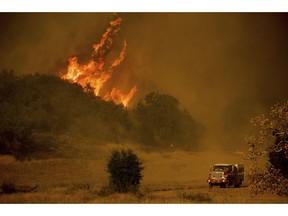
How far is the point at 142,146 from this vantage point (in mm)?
12203

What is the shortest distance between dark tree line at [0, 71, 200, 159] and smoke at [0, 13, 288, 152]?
1.02 ft

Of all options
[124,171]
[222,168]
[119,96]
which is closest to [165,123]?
[119,96]

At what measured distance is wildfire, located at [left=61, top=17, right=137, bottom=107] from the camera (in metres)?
12.2

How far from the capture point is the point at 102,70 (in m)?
12.3

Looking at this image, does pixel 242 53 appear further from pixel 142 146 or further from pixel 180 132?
pixel 142 146

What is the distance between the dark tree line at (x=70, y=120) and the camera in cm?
1195

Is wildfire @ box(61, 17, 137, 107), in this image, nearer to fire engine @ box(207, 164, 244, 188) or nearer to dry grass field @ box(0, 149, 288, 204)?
dry grass field @ box(0, 149, 288, 204)

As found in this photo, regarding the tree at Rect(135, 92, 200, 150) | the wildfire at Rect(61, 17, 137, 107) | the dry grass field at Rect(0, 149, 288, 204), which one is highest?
the wildfire at Rect(61, 17, 137, 107)

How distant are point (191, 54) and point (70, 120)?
337 centimetres

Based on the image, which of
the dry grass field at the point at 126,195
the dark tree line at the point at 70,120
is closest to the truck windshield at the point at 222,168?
the dry grass field at the point at 126,195

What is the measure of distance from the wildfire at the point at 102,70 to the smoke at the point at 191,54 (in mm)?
153

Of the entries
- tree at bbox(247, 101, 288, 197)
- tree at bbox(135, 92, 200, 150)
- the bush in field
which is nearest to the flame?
tree at bbox(135, 92, 200, 150)
